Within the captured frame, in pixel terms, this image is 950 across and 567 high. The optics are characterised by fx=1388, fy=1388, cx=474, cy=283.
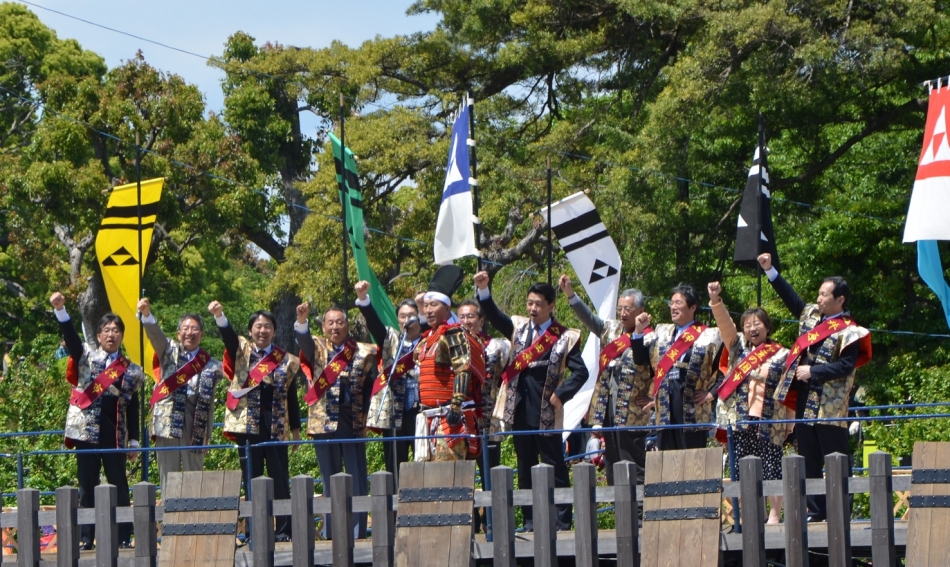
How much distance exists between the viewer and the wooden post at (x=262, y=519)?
287 inches

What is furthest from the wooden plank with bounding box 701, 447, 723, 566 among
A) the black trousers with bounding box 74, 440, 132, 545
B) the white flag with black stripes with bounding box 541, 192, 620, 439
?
the white flag with black stripes with bounding box 541, 192, 620, 439

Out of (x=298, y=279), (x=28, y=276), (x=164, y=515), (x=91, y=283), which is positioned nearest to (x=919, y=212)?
(x=164, y=515)

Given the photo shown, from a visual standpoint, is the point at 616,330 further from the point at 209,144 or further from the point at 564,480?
the point at 209,144

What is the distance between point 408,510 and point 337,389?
8.23 ft

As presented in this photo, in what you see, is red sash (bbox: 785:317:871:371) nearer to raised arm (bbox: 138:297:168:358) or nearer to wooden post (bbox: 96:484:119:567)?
wooden post (bbox: 96:484:119:567)

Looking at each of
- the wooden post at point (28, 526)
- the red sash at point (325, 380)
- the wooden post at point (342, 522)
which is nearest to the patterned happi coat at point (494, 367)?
the red sash at point (325, 380)

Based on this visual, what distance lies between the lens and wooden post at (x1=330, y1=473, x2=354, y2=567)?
23.4 ft

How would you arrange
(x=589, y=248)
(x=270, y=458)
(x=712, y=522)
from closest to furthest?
A: (x=712, y=522), (x=270, y=458), (x=589, y=248)

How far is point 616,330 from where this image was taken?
9.17 metres

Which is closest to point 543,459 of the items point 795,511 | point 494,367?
point 494,367

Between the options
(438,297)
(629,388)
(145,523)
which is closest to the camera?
(145,523)

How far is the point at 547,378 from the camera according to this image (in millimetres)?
8867

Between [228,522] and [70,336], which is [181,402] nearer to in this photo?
[70,336]

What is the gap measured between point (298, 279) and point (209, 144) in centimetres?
320
